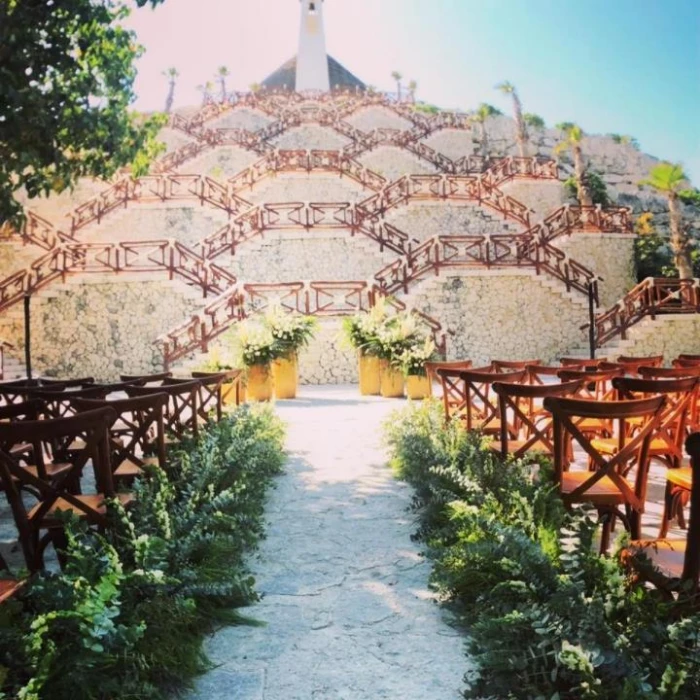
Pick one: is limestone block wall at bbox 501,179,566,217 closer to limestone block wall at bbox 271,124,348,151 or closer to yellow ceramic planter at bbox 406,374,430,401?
limestone block wall at bbox 271,124,348,151

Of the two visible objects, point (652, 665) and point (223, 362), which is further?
point (223, 362)

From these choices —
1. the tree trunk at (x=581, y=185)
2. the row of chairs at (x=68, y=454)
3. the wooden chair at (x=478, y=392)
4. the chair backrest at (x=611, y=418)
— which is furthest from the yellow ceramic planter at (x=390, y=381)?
the tree trunk at (x=581, y=185)

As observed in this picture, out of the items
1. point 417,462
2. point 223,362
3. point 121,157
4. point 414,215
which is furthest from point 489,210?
point 417,462

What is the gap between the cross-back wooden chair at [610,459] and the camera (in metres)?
3.21

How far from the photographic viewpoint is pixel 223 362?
36.6 feet

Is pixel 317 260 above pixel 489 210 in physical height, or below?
below

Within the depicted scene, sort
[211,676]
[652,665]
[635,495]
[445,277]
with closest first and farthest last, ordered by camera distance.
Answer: [652,665] → [211,676] → [635,495] → [445,277]

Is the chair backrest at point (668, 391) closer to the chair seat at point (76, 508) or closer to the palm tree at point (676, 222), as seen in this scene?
the chair seat at point (76, 508)

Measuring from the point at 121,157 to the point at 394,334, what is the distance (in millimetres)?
5573

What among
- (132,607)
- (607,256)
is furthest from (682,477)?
(607,256)

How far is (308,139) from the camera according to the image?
34562mm

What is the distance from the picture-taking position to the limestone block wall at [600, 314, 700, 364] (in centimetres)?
1670

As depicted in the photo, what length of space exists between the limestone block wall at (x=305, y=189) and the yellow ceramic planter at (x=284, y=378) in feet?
46.2

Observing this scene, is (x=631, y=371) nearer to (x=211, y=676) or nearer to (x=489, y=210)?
(x=211, y=676)
